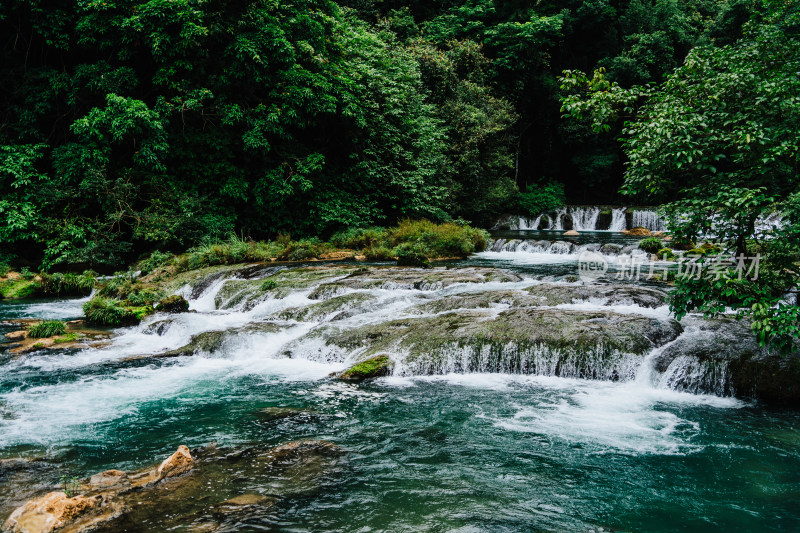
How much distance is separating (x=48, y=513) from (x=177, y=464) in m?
1.09

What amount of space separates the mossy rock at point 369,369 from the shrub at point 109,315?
6.24 metres

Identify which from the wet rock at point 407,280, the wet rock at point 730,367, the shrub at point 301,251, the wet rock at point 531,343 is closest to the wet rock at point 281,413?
the wet rock at point 531,343

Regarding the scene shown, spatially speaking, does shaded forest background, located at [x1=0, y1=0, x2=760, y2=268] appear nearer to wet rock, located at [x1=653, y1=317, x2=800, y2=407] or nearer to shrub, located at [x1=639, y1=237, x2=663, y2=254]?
shrub, located at [x1=639, y1=237, x2=663, y2=254]

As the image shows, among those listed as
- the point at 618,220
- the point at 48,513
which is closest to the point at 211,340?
the point at 48,513

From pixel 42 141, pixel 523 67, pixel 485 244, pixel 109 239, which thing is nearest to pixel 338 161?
pixel 485 244

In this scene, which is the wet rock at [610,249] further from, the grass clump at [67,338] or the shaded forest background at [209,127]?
the grass clump at [67,338]

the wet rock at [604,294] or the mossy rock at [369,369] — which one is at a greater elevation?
the wet rock at [604,294]

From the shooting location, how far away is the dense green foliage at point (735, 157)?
5.32m

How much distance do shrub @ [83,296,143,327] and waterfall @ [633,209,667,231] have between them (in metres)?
23.4

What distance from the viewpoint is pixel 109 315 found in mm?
11297

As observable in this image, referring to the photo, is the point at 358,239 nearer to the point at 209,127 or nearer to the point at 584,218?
the point at 209,127

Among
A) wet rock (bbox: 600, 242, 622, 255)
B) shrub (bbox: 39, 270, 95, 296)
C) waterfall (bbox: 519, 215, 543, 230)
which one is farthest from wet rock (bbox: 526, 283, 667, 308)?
waterfall (bbox: 519, 215, 543, 230)

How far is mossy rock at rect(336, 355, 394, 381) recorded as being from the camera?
794 cm

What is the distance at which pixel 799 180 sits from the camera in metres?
5.39
